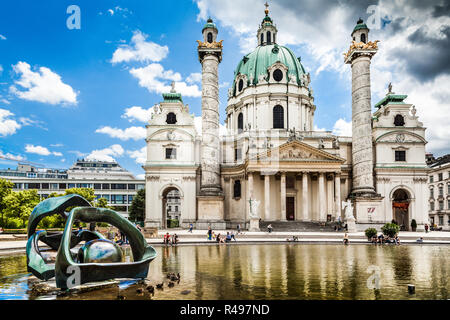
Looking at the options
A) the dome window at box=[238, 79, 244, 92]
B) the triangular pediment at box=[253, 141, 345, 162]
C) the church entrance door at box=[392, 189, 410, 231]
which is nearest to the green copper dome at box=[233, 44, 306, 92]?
the dome window at box=[238, 79, 244, 92]

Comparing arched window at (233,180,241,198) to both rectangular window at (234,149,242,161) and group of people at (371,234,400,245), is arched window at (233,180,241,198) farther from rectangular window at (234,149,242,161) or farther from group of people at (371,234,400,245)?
group of people at (371,234,400,245)

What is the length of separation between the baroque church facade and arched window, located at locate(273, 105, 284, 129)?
17 cm

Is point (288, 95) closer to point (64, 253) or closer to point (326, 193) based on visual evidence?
point (326, 193)

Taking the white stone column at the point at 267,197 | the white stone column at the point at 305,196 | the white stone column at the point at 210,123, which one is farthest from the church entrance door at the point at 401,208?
the white stone column at the point at 210,123

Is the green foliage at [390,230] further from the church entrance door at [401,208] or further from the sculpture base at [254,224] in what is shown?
the church entrance door at [401,208]

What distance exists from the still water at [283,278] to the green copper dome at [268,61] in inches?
1787

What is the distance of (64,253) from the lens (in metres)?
9.58

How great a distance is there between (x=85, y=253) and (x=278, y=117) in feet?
163

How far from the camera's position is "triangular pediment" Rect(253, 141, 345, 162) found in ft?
150

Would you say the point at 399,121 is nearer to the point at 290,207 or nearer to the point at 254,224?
the point at 290,207

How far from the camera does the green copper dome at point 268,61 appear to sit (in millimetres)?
59500

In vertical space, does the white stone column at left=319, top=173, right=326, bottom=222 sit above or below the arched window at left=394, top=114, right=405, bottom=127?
below

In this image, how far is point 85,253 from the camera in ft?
34.1
